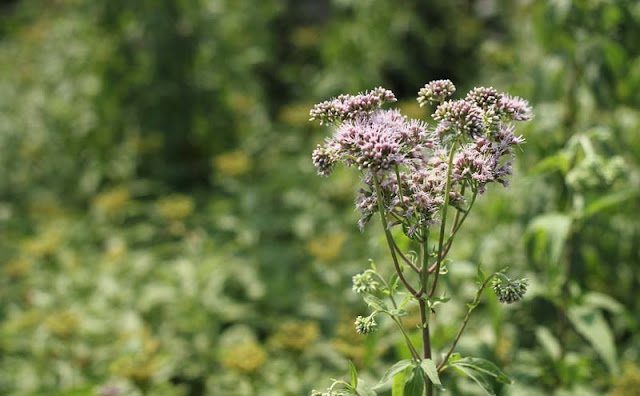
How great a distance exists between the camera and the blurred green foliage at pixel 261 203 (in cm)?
250

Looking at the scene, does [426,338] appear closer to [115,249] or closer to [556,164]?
[556,164]

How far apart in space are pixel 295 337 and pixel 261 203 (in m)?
1.16

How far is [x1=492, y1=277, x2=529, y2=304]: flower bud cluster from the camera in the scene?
130cm

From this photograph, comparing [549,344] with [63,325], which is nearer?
[549,344]

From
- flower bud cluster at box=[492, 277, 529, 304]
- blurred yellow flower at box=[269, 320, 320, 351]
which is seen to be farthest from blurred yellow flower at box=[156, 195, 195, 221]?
flower bud cluster at box=[492, 277, 529, 304]

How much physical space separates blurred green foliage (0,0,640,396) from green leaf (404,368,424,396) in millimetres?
791

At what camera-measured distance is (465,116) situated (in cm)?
122

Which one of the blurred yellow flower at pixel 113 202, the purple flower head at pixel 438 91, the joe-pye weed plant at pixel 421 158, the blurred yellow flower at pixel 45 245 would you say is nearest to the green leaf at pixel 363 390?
the joe-pye weed plant at pixel 421 158

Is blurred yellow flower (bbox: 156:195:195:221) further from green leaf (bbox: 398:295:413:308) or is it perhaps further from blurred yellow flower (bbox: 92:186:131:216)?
green leaf (bbox: 398:295:413:308)

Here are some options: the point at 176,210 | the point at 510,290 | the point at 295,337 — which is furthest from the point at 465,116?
Answer: the point at 176,210

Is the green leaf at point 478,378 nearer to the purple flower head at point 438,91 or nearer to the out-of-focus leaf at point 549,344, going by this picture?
the purple flower head at point 438,91

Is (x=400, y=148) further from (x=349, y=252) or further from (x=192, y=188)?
(x=192, y=188)

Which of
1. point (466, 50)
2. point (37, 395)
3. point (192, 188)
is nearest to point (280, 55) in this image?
point (466, 50)

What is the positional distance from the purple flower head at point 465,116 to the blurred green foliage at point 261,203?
99cm
